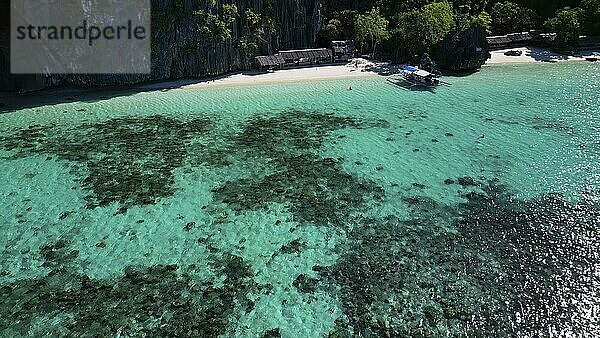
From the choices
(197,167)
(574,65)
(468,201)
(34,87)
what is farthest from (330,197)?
(574,65)

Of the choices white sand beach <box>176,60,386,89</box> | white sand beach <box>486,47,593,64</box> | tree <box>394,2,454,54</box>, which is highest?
tree <box>394,2,454,54</box>

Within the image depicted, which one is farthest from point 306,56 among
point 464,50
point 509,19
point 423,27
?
point 509,19

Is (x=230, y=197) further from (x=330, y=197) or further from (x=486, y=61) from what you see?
(x=486, y=61)

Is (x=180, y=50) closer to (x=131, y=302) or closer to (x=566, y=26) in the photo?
(x=131, y=302)

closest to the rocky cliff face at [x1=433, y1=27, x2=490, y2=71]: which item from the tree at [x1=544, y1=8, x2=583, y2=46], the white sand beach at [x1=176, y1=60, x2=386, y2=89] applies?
the white sand beach at [x1=176, y1=60, x2=386, y2=89]

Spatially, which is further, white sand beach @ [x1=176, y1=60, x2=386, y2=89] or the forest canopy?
the forest canopy

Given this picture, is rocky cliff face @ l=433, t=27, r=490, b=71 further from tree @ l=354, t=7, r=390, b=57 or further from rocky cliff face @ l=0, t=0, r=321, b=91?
rocky cliff face @ l=0, t=0, r=321, b=91

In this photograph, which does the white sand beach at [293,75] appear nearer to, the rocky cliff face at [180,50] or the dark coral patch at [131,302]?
the rocky cliff face at [180,50]
